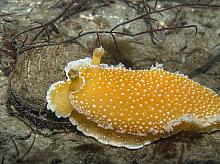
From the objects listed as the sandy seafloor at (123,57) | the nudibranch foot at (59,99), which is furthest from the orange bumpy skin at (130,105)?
the sandy seafloor at (123,57)

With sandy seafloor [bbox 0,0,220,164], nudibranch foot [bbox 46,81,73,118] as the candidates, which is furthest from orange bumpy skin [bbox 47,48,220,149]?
sandy seafloor [bbox 0,0,220,164]

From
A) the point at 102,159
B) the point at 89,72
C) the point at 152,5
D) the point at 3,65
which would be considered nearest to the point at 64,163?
the point at 102,159

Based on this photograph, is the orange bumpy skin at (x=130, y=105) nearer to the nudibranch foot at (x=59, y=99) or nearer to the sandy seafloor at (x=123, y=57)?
the nudibranch foot at (x=59, y=99)

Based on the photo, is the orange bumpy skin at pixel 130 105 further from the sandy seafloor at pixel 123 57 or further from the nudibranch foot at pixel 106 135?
the sandy seafloor at pixel 123 57

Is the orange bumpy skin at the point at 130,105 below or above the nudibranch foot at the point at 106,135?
above

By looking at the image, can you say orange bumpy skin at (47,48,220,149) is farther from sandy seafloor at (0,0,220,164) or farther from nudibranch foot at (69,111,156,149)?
sandy seafloor at (0,0,220,164)

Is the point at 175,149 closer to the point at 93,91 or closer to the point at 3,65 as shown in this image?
the point at 93,91
